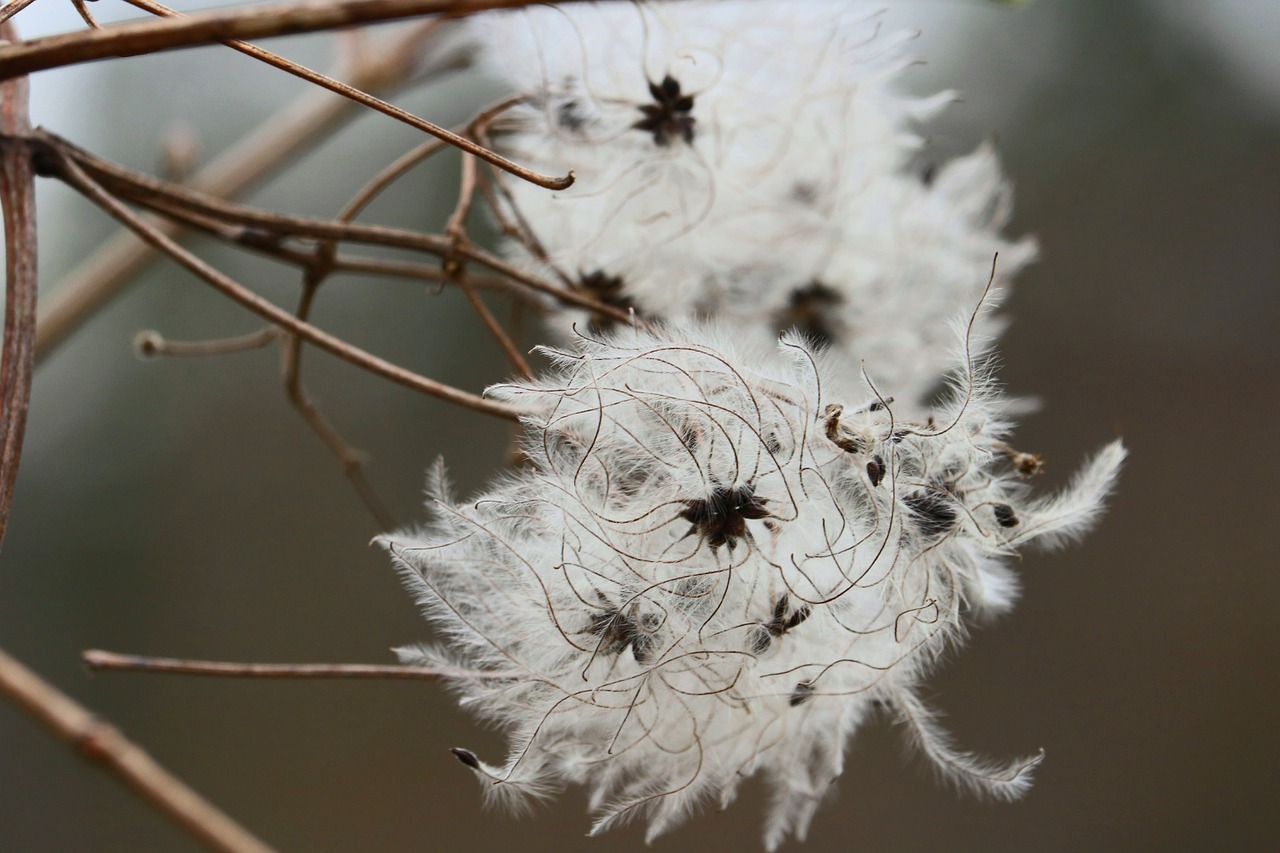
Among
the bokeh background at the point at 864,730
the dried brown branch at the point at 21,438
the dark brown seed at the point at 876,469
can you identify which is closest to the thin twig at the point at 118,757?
the dried brown branch at the point at 21,438

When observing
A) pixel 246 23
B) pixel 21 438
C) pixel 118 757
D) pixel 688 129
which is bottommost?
pixel 118 757

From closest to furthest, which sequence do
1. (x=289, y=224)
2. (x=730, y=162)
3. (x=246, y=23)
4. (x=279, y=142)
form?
(x=246, y=23)
(x=289, y=224)
(x=730, y=162)
(x=279, y=142)

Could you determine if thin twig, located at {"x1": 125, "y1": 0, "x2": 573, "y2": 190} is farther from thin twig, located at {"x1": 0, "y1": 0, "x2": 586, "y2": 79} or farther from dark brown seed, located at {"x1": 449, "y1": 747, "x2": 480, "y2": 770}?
dark brown seed, located at {"x1": 449, "y1": 747, "x2": 480, "y2": 770}

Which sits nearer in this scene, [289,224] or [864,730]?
[289,224]

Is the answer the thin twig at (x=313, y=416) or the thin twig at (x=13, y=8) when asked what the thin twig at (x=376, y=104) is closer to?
the thin twig at (x=13, y=8)

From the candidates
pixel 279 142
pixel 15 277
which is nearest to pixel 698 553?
pixel 15 277

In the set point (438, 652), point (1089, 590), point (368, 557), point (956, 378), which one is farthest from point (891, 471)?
point (368, 557)

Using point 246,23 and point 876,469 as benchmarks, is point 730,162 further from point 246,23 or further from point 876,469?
point 246,23

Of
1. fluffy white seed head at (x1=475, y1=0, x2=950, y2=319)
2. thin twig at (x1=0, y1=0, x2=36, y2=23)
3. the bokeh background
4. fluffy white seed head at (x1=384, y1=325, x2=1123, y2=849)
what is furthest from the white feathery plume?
the bokeh background
